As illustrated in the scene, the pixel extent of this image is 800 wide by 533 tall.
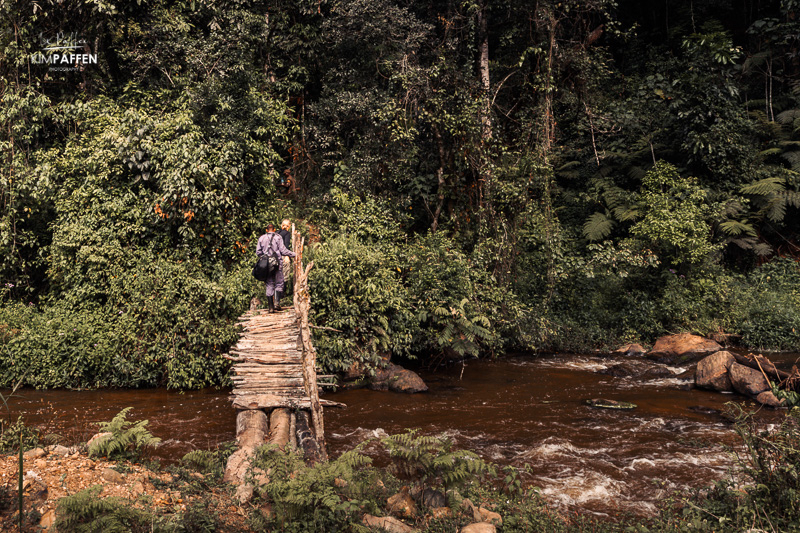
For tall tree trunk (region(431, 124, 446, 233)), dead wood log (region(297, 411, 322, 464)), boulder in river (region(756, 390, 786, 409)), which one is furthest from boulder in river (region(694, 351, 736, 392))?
dead wood log (region(297, 411, 322, 464))

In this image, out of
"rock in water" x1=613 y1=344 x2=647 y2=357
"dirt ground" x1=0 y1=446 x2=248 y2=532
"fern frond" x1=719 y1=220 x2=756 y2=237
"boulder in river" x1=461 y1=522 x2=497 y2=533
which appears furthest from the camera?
"fern frond" x1=719 y1=220 x2=756 y2=237

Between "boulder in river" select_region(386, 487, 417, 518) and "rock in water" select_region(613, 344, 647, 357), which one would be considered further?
"rock in water" select_region(613, 344, 647, 357)

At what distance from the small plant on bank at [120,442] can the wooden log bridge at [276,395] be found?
983 mm

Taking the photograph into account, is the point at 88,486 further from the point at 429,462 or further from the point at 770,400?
the point at 770,400

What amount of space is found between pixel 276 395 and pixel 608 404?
218 inches

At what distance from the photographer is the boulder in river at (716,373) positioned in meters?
9.14

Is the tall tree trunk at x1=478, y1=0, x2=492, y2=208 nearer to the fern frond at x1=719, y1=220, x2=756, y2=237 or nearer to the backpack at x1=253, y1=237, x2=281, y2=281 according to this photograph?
the backpack at x1=253, y1=237, x2=281, y2=281

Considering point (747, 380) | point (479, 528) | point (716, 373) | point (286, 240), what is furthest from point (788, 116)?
point (479, 528)

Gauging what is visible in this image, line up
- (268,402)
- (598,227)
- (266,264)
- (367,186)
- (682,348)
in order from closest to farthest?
(268,402) → (266,264) → (682,348) → (367,186) → (598,227)

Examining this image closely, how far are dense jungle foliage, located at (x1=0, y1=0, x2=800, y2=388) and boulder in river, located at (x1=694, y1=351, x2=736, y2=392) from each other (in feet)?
9.78

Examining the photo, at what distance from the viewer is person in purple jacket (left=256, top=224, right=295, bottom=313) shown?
365 inches

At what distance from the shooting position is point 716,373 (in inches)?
363

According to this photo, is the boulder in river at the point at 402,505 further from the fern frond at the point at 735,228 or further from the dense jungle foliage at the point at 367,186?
the fern frond at the point at 735,228

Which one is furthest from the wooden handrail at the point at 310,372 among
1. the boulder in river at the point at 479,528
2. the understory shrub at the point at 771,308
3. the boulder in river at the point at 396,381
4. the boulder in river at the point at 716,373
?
the understory shrub at the point at 771,308
